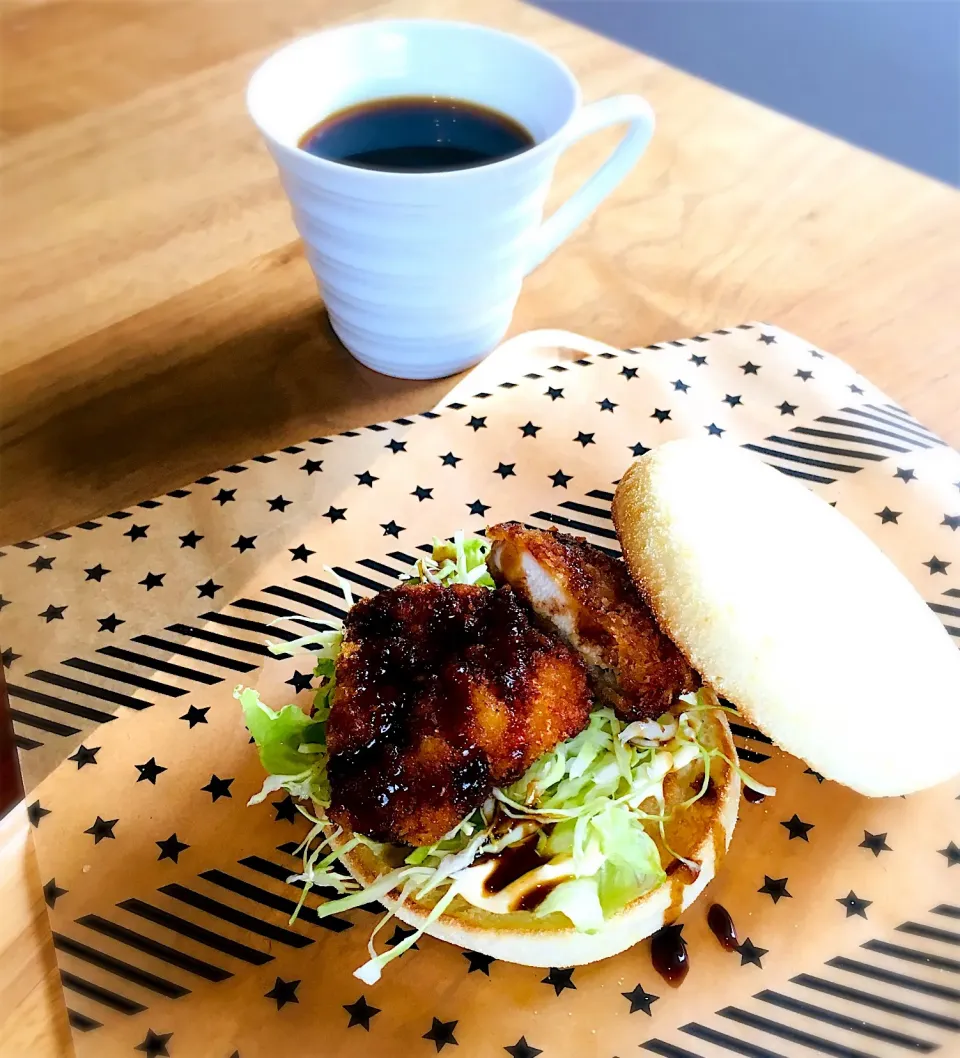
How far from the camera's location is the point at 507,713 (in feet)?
3.32

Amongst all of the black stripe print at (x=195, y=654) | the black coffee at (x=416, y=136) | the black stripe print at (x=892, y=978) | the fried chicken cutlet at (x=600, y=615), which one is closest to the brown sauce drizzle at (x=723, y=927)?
the black stripe print at (x=892, y=978)

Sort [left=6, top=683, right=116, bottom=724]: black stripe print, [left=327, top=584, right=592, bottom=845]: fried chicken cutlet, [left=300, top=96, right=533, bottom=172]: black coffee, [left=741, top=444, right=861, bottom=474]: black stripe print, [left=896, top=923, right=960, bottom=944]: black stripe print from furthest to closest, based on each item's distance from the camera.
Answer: [left=741, top=444, right=861, bottom=474]: black stripe print, [left=300, top=96, right=533, bottom=172]: black coffee, [left=6, top=683, right=116, bottom=724]: black stripe print, [left=896, top=923, right=960, bottom=944]: black stripe print, [left=327, top=584, right=592, bottom=845]: fried chicken cutlet

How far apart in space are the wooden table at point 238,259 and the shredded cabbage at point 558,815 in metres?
0.36

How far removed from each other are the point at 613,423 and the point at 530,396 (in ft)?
0.52

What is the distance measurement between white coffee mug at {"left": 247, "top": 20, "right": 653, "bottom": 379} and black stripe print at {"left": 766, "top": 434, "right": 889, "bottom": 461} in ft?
1.75

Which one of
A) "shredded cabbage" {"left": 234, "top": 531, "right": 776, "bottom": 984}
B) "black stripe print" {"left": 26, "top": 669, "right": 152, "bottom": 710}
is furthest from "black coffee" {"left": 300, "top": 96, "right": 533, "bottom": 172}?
"black stripe print" {"left": 26, "top": 669, "right": 152, "bottom": 710}

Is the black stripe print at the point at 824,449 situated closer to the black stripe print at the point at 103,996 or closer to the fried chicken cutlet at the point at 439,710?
the fried chicken cutlet at the point at 439,710

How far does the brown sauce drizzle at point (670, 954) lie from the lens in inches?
42.3

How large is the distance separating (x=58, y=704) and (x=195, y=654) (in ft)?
0.64

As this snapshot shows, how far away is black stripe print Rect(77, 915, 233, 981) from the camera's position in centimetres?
107

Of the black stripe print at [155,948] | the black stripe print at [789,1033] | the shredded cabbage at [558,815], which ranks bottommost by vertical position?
the black stripe print at [155,948]

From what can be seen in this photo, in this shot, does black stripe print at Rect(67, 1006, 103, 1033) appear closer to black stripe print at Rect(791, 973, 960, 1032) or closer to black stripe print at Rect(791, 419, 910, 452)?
black stripe print at Rect(791, 973, 960, 1032)

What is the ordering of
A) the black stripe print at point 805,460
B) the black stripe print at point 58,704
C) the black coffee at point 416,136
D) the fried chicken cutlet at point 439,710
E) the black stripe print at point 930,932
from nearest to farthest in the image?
the fried chicken cutlet at point 439,710
the black stripe print at point 930,932
the black stripe print at point 58,704
the black coffee at point 416,136
the black stripe print at point 805,460

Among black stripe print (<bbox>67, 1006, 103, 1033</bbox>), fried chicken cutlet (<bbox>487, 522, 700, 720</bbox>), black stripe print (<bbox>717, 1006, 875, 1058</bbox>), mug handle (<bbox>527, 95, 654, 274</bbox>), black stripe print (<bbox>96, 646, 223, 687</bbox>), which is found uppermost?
mug handle (<bbox>527, 95, 654, 274</bbox>)
